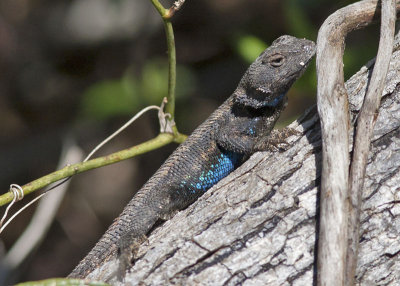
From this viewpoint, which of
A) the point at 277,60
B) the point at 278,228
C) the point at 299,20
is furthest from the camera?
the point at 299,20

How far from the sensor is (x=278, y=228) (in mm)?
2791

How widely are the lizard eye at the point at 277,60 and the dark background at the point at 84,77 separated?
188 centimetres

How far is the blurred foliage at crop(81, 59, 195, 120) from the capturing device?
18.5 feet

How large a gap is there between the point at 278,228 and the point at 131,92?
320 centimetres

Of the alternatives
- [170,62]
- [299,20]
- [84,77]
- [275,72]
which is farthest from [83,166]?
[84,77]

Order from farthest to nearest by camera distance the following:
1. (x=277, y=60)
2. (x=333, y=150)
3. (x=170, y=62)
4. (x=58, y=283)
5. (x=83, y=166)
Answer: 1. (x=277, y=60)
2. (x=170, y=62)
3. (x=83, y=166)
4. (x=333, y=150)
5. (x=58, y=283)

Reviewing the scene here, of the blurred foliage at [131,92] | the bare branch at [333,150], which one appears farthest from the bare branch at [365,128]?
the blurred foliage at [131,92]

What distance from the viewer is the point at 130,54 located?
6.42 m

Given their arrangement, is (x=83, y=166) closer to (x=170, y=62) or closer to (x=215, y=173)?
(x=170, y=62)

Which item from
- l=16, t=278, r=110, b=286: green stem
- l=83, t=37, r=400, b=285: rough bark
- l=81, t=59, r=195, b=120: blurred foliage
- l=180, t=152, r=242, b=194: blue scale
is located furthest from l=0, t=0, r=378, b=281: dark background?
l=16, t=278, r=110, b=286: green stem

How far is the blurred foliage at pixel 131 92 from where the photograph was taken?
18.5 ft

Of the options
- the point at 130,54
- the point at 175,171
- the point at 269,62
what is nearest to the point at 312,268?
the point at 175,171

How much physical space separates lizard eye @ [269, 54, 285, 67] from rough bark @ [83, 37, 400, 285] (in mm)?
1174

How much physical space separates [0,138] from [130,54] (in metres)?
1.80
